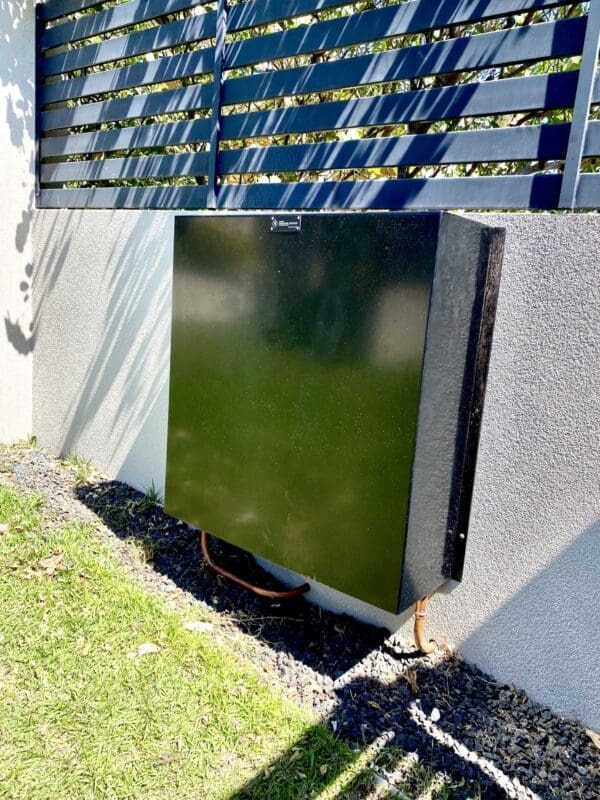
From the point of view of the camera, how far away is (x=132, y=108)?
370cm

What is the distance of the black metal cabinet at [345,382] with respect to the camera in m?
1.94

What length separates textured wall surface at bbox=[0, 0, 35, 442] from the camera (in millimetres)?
4234

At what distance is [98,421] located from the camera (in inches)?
165

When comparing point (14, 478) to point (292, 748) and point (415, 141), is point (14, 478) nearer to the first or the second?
point (292, 748)

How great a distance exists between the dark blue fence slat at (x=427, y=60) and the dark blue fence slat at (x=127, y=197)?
0.58 metres

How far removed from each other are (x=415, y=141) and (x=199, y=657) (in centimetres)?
225

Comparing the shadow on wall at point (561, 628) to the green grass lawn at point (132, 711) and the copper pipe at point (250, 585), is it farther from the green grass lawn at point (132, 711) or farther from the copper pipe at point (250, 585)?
the copper pipe at point (250, 585)

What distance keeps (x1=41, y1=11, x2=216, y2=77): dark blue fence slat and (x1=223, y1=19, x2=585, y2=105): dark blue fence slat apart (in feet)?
1.58

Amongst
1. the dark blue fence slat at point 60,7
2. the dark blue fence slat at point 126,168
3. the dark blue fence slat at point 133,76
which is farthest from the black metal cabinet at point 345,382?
the dark blue fence slat at point 60,7

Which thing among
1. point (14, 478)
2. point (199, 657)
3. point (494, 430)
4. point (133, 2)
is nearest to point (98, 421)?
point (14, 478)

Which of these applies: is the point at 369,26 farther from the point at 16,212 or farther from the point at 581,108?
the point at 16,212

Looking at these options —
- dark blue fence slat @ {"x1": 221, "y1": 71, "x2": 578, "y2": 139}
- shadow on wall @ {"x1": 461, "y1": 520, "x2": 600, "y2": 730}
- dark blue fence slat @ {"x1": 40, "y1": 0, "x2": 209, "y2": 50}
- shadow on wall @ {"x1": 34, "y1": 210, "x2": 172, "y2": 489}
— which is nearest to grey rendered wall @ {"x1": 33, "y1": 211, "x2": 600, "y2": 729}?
shadow on wall @ {"x1": 461, "y1": 520, "x2": 600, "y2": 730}


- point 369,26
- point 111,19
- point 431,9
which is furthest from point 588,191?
point 111,19

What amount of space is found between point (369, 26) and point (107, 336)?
2.47m
